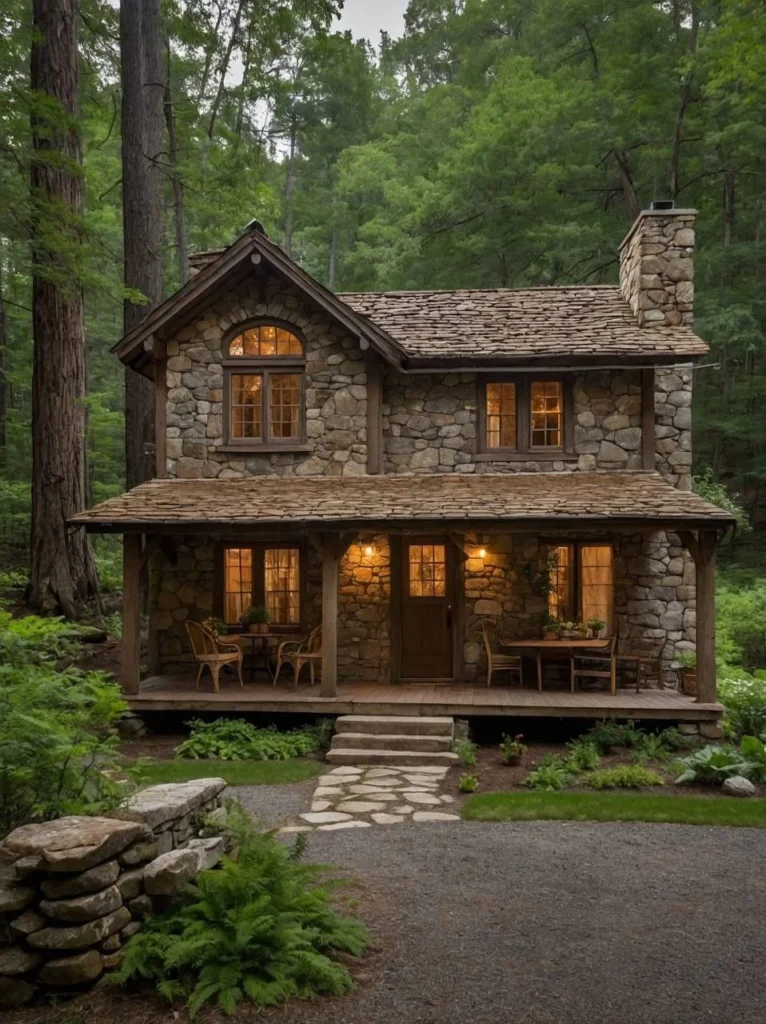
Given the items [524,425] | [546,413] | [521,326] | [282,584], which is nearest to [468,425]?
[524,425]

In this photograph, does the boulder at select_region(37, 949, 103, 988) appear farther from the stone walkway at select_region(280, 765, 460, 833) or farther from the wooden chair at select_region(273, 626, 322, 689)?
the wooden chair at select_region(273, 626, 322, 689)

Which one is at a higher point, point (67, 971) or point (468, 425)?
point (468, 425)

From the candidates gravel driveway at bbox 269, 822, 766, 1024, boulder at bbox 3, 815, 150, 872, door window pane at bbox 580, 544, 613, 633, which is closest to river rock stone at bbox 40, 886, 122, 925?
boulder at bbox 3, 815, 150, 872

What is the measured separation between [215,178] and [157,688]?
9933 mm

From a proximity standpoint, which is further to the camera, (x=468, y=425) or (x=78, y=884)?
(x=468, y=425)

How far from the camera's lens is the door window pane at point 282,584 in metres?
12.6

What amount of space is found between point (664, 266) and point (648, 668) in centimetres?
637

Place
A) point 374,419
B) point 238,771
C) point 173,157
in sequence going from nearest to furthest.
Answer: point 238,771 → point 374,419 → point 173,157

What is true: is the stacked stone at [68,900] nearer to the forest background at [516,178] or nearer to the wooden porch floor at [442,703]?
the wooden porch floor at [442,703]

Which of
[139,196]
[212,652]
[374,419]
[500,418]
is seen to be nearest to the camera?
[212,652]

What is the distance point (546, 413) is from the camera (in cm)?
1277

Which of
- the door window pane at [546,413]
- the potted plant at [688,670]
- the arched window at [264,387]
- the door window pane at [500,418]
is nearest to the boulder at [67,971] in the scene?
the arched window at [264,387]

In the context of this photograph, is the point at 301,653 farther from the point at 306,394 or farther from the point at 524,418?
the point at 524,418

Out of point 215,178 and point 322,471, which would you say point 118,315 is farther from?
point 322,471
